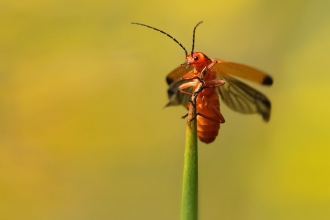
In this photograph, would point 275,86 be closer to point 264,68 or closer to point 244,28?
point 264,68

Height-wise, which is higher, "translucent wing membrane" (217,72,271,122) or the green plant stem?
"translucent wing membrane" (217,72,271,122)

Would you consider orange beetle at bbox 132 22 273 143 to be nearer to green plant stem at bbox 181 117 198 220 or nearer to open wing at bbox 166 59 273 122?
open wing at bbox 166 59 273 122

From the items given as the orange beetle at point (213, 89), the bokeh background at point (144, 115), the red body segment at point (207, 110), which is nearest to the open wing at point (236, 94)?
the orange beetle at point (213, 89)

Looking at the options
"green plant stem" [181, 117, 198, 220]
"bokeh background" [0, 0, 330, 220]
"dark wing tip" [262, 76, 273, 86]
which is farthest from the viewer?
"bokeh background" [0, 0, 330, 220]

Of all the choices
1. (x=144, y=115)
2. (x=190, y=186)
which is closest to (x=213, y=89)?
(x=190, y=186)

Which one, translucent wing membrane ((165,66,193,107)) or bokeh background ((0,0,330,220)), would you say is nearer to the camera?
translucent wing membrane ((165,66,193,107))

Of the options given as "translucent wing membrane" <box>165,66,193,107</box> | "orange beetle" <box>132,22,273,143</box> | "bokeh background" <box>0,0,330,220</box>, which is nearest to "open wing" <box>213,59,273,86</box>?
"orange beetle" <box>132,22,273,143</box>
